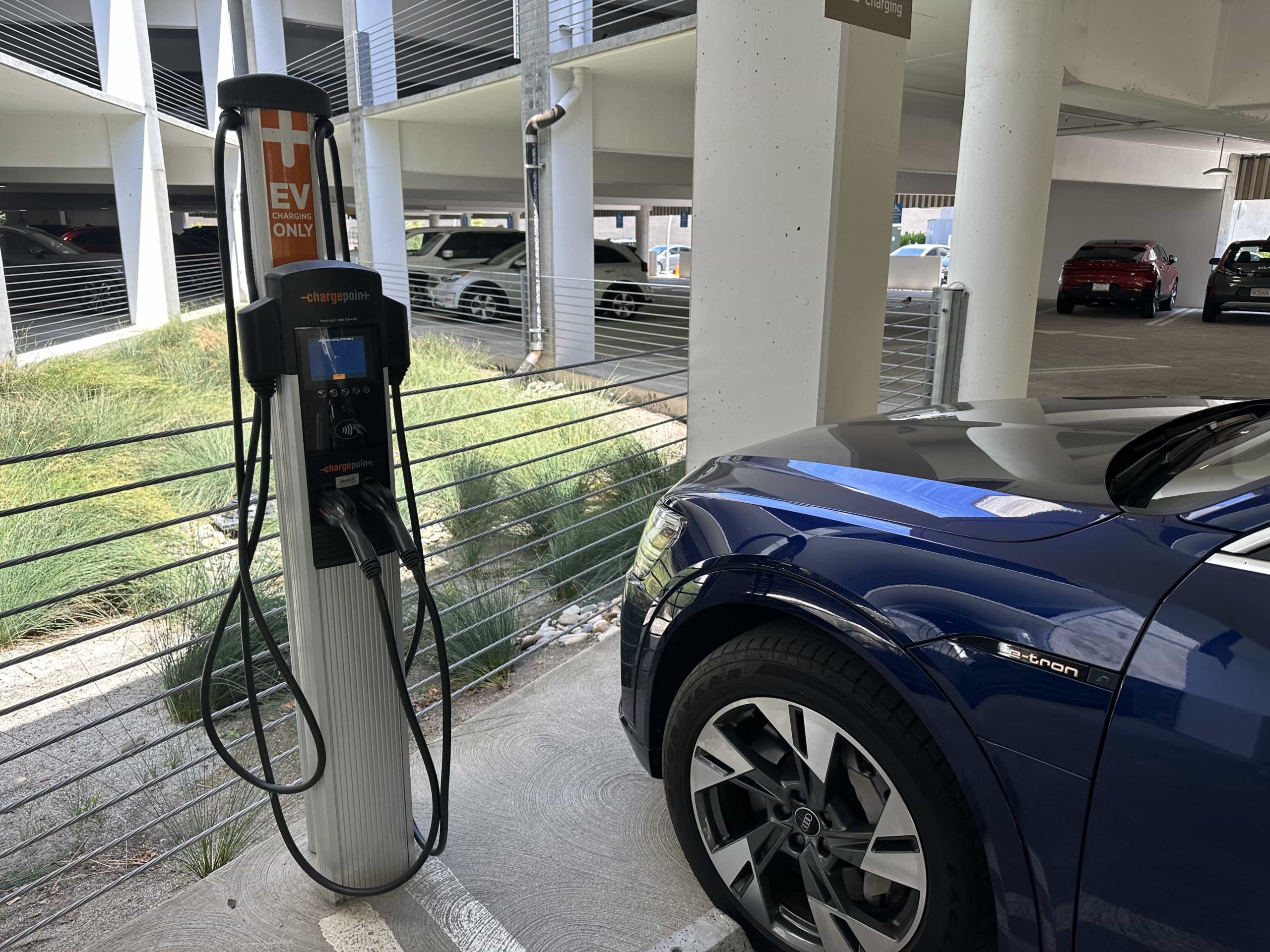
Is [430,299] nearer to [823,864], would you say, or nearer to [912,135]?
[912,135]

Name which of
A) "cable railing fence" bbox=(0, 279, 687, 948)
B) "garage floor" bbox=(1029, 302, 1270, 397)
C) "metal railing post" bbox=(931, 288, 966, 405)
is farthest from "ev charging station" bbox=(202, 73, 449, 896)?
"garage floor" bbox=(1029, 302, 1270, 397)

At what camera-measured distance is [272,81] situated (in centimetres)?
175

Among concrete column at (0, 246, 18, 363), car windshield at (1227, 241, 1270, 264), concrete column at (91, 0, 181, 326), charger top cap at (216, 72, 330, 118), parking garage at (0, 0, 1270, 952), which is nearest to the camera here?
charger top cap at (216, 72, 330, 118)

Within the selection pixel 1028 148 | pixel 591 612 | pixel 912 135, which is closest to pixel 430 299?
pixel 912 135

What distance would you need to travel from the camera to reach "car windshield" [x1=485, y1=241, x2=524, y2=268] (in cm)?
1675

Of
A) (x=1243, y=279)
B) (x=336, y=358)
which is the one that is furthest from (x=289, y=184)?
(x=1243, y=279)

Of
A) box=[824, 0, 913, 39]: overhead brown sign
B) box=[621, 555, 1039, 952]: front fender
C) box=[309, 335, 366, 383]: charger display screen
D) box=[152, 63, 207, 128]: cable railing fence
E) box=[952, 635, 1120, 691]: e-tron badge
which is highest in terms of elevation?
box=[152, 63, 207, 128]: cable railing fence

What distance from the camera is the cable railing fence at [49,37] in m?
17.8

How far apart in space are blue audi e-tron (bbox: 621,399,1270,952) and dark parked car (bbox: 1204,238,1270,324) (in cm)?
1883

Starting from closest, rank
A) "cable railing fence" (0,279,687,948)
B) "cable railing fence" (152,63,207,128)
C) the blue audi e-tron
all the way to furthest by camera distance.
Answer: the blue audi e-tron → "cable railing fence" (0,279,687,948) → "cable railing fence" (152,63,207,128)

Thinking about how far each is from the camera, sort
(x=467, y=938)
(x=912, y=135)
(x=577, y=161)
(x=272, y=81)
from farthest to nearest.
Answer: (x=912, y=135), (x=577, y=161), (x=467, y=938), (x=272, y=81)

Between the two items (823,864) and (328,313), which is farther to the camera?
(823,864)

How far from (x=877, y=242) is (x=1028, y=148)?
9.86ft

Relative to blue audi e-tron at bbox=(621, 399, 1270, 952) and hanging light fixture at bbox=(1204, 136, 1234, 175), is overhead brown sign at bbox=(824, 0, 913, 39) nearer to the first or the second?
blue audi e-tron at bbox=(621, 399, 1270, 952)
